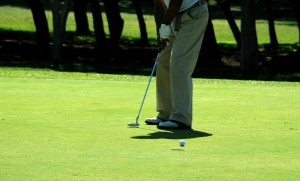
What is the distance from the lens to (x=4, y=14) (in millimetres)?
63312

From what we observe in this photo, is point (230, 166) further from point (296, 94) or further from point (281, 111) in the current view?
point (296, 94)

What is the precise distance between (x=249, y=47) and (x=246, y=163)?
22036 mm

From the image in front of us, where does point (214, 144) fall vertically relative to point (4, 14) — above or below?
above

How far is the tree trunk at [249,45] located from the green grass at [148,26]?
23.2 meters

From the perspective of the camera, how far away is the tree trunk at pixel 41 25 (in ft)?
109

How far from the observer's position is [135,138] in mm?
8844

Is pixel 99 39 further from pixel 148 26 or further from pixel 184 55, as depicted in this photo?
pixel 148 26

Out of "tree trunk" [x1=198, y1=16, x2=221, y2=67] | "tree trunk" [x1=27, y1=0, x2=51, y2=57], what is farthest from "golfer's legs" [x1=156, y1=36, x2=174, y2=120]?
"tree trunk" [x1=27, y1=0, x2=51, y2=57]

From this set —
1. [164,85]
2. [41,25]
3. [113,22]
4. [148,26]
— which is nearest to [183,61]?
[164,85]

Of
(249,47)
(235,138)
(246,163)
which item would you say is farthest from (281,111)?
(249,47)

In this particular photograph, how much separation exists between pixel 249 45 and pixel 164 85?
19.0 meters

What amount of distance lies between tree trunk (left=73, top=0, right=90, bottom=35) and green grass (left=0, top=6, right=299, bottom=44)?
2.70 meters

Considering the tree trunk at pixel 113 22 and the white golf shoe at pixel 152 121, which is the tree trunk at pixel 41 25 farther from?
the white golf shoe at pixel 152 121

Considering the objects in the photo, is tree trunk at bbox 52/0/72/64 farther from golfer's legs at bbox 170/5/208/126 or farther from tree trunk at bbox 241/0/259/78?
golfer's legs at bbox 170/5/208/126
